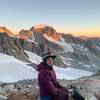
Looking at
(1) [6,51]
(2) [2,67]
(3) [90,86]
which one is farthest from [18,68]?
(3) [90,86]

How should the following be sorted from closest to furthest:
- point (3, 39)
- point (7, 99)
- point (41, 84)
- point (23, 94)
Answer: point (41, 84) < point (7, 99) < point (23, 94) < point (3, 39)

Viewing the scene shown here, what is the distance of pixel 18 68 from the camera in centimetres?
9906

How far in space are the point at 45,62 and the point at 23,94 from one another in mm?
8474

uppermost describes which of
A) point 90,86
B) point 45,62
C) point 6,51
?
point 45,62

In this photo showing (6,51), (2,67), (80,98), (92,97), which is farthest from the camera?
(6,51)

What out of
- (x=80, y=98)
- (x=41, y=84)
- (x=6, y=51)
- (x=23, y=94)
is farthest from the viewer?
(x=6, y=51)

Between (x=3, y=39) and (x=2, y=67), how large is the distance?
99172 mm

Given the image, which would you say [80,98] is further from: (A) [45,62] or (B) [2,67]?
(B) [2,67]

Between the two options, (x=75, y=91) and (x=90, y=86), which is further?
(x=90, y=86)

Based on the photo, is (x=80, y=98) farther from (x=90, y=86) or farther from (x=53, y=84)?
(x=90, y=86)

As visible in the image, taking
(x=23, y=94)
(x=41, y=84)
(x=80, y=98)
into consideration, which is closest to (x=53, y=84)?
(x=41, y=84)

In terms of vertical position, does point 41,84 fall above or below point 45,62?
below

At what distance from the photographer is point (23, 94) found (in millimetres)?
17000

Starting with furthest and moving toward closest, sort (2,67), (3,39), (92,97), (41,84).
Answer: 1. (3,39)
2. (2,67)
3. (92,97)
4. (41,84)
